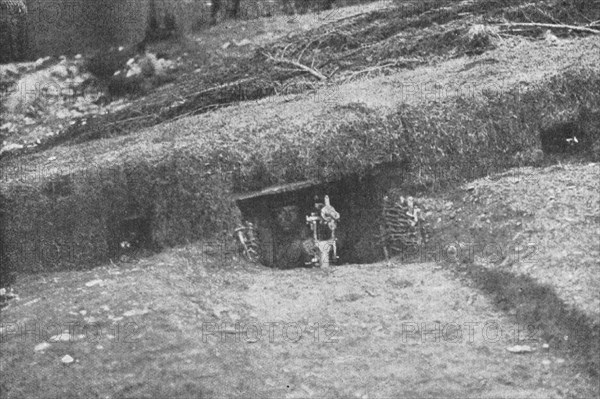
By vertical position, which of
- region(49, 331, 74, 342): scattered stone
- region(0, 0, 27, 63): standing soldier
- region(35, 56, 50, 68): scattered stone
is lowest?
region(49, 331, 74, 342): scattered stone

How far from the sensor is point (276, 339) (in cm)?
468

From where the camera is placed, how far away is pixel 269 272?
18.6 feet

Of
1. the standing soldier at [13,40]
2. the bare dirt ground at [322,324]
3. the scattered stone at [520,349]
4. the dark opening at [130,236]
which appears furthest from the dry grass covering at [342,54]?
the scattered stone at [520,349]

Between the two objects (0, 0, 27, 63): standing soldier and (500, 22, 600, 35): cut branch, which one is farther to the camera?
(0, 0, 27, 63): standing soldier

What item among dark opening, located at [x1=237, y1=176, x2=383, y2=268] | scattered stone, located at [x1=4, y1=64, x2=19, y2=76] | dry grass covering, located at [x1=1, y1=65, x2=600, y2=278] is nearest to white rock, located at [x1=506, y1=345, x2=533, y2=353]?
dark opening, located at [x1=237, y1=176, x2=383, y2=268]

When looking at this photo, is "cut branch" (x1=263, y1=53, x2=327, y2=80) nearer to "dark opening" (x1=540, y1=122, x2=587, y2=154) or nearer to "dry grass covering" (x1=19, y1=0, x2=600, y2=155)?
"dry grass covering" (x1=19, y1=0, x2=600, y2=155)

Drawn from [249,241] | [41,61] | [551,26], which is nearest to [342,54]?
[551,26]

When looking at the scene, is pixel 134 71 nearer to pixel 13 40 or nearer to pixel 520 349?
pixel 13 40

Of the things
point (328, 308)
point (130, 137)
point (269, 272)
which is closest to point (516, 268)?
point (328, 308)

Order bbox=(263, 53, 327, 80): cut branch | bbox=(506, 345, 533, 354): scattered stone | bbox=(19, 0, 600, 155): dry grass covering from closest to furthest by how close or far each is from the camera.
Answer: bbox=(506, 345, 533, 354): scattered stone
bbox=(19, 0, 600, 155): dry grass covering
bbox=(263, 53, 327, 80): cut branch

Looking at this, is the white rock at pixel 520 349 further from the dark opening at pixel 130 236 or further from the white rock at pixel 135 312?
the dark opening at pixel 130 236

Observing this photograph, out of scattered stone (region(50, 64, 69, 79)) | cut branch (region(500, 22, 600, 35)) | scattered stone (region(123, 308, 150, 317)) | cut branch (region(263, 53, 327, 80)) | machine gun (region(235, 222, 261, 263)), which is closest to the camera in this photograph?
scattered stone (region(123, 308, 150, 317))

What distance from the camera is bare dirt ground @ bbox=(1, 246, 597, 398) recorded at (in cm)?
416

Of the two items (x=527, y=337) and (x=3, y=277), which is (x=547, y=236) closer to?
(x=527, y=337)
